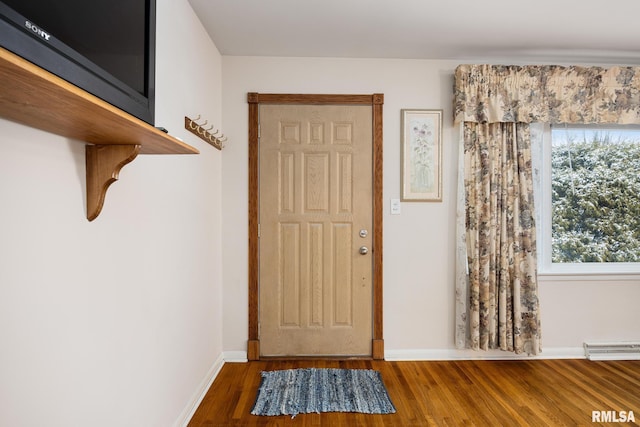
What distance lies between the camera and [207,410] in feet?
7.45

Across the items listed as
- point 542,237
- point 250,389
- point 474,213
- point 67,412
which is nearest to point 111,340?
point 67,412

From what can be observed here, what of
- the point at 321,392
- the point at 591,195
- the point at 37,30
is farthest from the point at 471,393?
the point at 37,30

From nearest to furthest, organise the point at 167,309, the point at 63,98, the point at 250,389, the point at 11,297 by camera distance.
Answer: the point at 63,98, the point at 11,297, the point at 167,309, the point at 250,389

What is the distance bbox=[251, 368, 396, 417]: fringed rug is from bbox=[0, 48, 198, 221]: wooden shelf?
5.63 ft

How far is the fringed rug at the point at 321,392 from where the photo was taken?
2.28 metres

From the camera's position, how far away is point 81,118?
0.87 metres

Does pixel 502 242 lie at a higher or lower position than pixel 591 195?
lower

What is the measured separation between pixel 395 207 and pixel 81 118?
2.48 m

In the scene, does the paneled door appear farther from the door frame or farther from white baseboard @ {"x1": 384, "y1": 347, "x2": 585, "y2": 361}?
white baseboard @ {"x1": 384, "y1": 347, "x2": 585, "y2": 361}

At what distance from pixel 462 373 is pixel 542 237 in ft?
4.38

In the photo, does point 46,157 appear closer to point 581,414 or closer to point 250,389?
point 250,389

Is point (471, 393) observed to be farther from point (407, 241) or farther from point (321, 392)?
point (407, 241)

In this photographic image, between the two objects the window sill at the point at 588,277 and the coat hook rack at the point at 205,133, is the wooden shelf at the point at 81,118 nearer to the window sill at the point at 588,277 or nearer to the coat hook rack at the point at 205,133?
the coat hook rack at the point at 205,133

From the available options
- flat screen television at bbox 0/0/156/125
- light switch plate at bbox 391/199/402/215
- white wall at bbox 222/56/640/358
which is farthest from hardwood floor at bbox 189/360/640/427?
flat screen television at bbox 0/0/156/125
